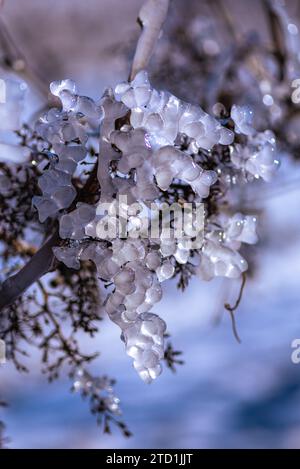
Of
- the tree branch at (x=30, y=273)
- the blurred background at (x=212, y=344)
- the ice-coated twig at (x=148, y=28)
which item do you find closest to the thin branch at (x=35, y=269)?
the tree branch at (x=30, y=273)

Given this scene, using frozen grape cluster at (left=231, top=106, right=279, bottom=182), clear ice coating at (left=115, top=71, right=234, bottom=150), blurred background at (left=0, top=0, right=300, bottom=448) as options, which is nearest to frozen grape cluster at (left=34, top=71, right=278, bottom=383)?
clear ice coating at (left=115, top=71, right=234, bottom=150)

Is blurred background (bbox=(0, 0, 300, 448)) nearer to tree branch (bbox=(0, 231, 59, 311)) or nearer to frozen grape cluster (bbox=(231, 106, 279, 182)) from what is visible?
frozen grape cluster (bbox=(231, 106, 279, 182))

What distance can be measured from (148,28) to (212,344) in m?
1.19

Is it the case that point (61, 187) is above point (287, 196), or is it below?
below

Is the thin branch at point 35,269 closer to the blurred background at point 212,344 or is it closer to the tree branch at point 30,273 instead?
the tree branch at point 30,273

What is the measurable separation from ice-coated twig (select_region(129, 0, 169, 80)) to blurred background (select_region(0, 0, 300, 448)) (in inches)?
24.6

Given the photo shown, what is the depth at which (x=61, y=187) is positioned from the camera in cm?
53

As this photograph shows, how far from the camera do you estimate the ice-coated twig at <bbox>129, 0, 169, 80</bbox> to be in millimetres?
626

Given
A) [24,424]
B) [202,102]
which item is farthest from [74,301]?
[24,424]

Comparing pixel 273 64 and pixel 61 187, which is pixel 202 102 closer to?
pixel 273 64

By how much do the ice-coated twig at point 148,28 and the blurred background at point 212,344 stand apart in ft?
2.05

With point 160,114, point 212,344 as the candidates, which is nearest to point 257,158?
point 160,114

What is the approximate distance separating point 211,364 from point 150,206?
3.99 ft

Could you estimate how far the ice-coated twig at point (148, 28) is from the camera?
626 mm
